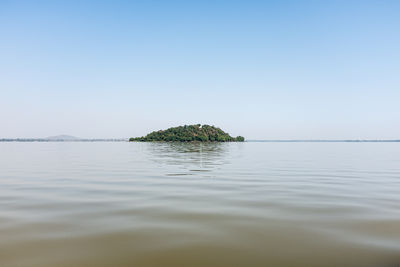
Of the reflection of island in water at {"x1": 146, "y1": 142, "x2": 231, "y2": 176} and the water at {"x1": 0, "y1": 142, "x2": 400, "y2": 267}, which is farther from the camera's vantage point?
the reflection of island in water at {"x1": 146, "y1": 142, "x2": 231, "y2": 176}

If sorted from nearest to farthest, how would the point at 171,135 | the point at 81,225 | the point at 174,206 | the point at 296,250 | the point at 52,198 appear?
the point at 296,250
the point at 81,225
the point at 174,206
the point at 52,198
the point at 171,135

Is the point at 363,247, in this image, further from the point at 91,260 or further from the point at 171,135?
the point at 171,135

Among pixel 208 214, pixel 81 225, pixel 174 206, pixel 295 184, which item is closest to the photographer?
pixel 81 225

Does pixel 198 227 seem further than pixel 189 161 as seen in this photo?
No

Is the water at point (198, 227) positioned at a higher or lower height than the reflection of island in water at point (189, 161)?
lower

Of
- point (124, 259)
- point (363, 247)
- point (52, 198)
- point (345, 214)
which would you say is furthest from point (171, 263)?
point (52, 198)

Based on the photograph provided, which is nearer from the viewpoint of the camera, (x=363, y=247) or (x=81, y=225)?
(x=363, y=247)

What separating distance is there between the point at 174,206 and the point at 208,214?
136 centimetres

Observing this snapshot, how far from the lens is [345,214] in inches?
284

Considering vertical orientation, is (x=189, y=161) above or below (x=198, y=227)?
above

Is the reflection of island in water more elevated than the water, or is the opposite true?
the reflection of island in water

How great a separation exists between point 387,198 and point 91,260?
9.94m

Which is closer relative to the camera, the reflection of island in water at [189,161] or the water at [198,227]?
the water at [198,227]

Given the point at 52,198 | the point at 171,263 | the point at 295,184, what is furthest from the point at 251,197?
the point at 52,198
